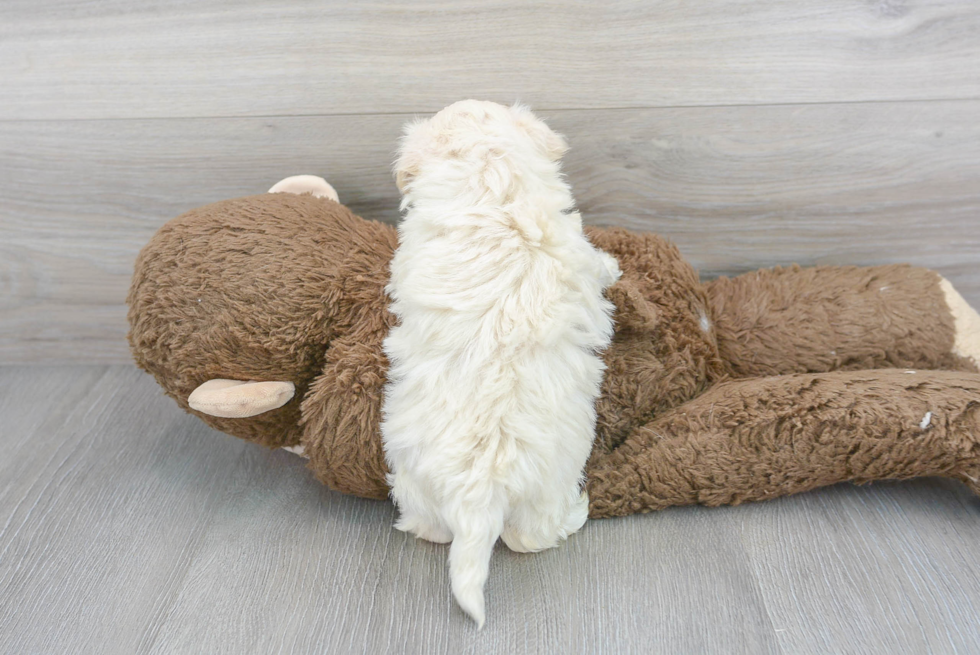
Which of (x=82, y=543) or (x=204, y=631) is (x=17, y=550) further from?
(x=204, y=631)

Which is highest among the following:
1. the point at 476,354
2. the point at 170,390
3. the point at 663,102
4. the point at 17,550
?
the point at 663,102

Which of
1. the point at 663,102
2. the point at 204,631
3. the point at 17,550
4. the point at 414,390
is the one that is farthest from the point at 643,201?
the point at 17,550

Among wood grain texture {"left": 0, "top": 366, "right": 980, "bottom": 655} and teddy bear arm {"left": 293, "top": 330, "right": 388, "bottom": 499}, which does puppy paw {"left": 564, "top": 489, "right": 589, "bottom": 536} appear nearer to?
wood grain texture {"left": 0, "top": 366, "right": 980, "bottom": 655}

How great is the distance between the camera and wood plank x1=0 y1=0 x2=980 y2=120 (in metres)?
0.88

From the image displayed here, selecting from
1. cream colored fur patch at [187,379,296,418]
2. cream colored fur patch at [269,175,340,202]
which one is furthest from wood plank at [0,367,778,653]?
cream colored fur patch at [269,175,340,202]

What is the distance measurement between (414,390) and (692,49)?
0.56 m

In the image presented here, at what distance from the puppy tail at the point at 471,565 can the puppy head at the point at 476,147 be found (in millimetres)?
324

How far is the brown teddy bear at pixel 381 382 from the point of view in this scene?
0.76 metres

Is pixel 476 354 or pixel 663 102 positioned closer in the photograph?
pixel 476 354

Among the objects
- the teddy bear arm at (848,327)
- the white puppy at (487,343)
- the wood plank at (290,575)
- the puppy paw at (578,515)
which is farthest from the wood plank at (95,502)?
the teddy bear arm at (848,327)

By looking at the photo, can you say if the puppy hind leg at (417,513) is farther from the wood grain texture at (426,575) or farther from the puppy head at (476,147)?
the puppy head at (476,147)

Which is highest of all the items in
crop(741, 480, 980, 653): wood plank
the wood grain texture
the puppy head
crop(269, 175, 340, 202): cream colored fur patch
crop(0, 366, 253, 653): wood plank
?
the puppy head

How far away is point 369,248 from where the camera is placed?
2.65ft

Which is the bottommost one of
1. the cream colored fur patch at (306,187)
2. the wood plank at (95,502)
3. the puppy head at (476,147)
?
the wood plank at (95,502)
